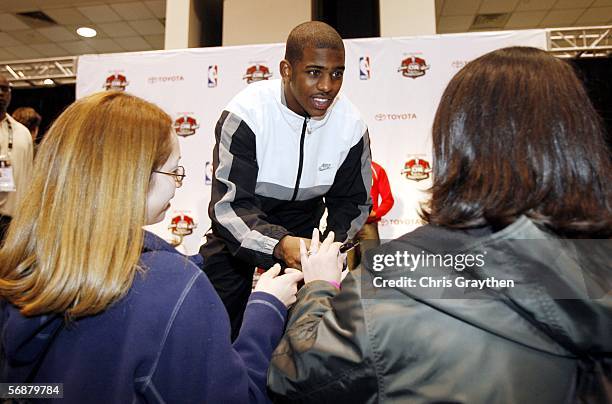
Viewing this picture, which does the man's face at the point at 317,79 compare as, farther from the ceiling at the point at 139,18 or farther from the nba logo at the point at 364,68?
the ceiling at the point at 139,18

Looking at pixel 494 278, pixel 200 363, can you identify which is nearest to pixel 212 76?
pixel 200 363

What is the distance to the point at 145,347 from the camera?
2.74ft

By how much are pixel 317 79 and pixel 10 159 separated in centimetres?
252

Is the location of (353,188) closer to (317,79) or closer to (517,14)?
(317,79)

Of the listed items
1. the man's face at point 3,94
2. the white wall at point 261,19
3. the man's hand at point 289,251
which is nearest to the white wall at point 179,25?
the white wall at point 261,19

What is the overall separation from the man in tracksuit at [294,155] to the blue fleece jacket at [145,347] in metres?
0.95

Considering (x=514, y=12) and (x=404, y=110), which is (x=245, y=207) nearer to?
(x=404, y=110)

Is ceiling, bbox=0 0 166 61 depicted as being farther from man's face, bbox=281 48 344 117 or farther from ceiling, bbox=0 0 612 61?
man's face, bbox=281 48 344 117

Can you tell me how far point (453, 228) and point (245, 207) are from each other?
1.14 m

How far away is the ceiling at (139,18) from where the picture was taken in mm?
6348

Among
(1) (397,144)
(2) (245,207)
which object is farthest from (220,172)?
(1) (397,144)

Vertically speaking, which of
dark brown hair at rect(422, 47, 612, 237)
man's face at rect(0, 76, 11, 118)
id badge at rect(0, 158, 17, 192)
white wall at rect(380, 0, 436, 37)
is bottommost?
dark brown hair at rect(422, 47, 612, 237)

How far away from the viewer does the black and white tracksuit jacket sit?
6.15 feet

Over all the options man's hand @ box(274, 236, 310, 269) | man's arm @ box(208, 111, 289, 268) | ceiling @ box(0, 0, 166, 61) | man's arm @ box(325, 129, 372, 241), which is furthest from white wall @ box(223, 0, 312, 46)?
man's hand @ box(274, 236, 310, 269)
